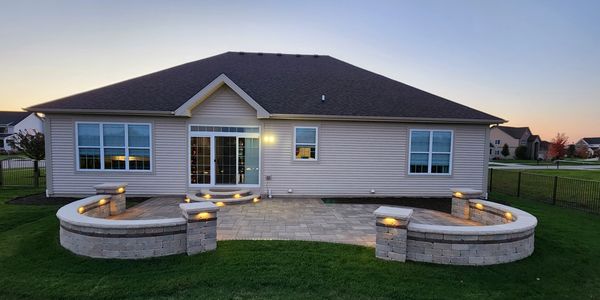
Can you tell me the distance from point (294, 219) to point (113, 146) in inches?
301

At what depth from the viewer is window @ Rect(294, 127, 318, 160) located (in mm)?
9906

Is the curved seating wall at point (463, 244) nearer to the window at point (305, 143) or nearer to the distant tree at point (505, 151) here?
the window at point (305, 143)

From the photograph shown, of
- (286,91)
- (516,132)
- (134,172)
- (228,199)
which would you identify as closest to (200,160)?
(228,199)

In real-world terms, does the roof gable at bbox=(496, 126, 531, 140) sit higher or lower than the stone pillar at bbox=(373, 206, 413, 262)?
higher

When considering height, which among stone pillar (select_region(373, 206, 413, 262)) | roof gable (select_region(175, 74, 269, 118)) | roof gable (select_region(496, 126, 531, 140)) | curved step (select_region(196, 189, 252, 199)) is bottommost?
curved step (select_region(196, 189, 252, 199))

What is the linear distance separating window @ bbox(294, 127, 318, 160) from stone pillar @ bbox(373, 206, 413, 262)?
5744 millimetres

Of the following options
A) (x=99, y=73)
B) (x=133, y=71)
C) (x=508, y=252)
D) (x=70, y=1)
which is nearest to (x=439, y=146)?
(x=508, y=252)

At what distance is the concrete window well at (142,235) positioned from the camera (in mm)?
4281

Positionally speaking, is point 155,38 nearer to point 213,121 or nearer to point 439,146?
point 213,121

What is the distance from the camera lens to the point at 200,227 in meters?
4.48

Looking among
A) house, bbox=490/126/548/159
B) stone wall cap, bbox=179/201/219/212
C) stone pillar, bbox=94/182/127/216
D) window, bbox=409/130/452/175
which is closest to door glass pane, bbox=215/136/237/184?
stone pillar, bbox=94/182/127/216

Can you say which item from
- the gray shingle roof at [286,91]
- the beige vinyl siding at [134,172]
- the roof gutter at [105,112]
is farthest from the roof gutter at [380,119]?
the roof gutter at [105,112]

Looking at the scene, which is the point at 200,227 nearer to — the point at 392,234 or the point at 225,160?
the point at 392,234

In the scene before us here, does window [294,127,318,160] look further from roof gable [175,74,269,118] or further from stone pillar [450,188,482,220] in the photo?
→ stone pillar [450,188,482,220]
